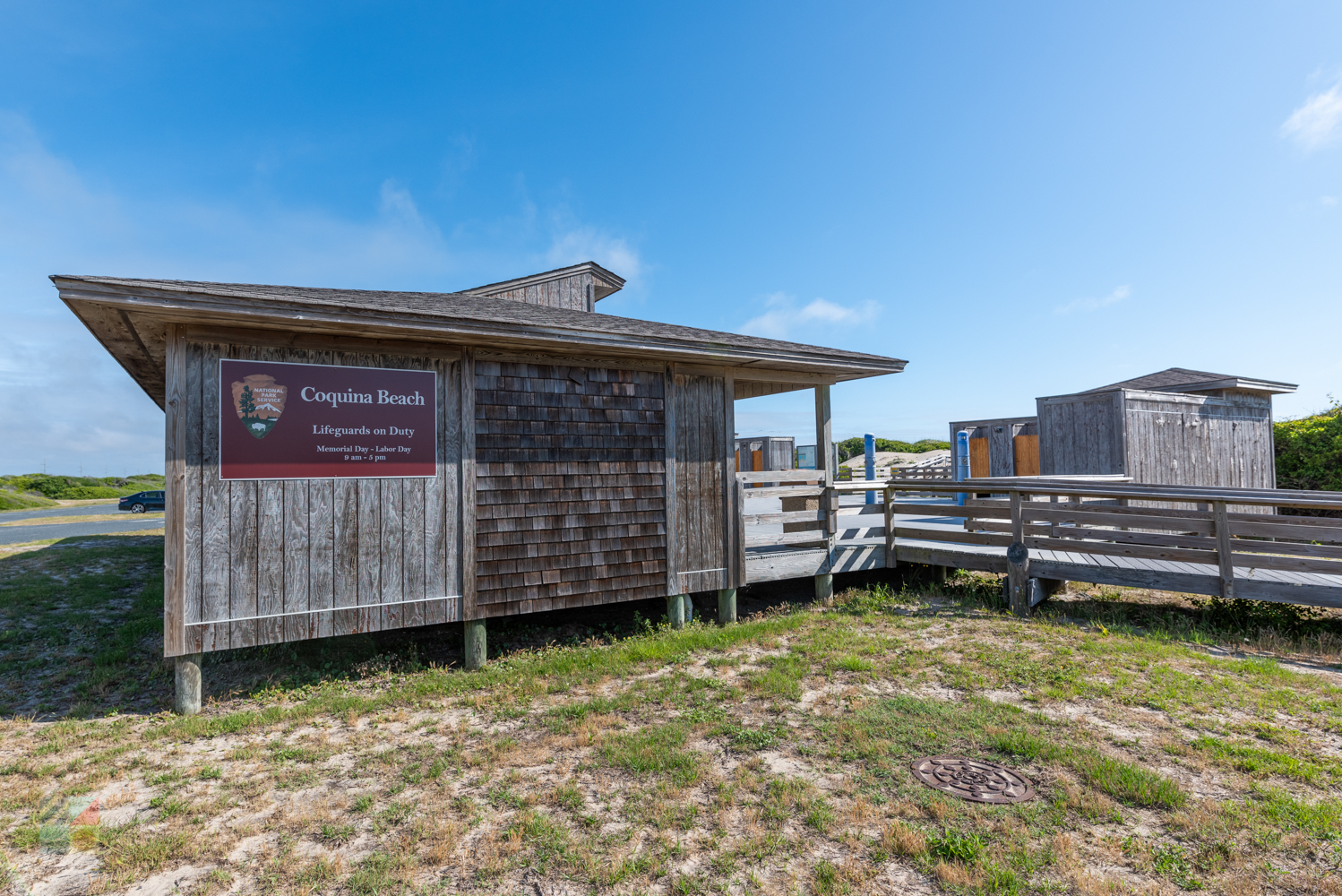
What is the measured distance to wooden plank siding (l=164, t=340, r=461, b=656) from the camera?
208 inches

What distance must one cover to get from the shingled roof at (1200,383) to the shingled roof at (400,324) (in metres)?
9.86

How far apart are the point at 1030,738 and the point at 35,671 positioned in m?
8.87

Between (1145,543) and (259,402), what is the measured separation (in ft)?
32.1

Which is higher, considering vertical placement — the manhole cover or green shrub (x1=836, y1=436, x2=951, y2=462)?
green shrub (x1=836, y1=436, x2=951, y2=462)

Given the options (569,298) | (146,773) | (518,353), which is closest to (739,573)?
(518,353)

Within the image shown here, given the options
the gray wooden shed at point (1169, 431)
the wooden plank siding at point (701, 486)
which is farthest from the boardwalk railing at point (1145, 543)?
the gray wooden shed at point (1169, 431)

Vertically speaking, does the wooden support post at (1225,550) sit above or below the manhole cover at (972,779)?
above

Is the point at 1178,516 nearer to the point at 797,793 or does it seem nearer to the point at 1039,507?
the point at 1039,507

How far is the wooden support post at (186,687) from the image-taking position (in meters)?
5.35

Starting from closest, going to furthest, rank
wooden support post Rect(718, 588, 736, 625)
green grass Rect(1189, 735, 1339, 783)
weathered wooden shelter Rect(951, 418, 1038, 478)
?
green grass Rect(1189, 735, 1339, 783), wooden support post Rect(718, 588, 736, 625), weathered wooden shelter Rect(951, 418, 1038, 478)

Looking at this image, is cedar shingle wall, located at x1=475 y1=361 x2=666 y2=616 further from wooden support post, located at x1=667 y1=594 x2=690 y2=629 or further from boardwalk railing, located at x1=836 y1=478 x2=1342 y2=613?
boardwalk railing, located at x1=836 y1=478 x2=1342 y2=613

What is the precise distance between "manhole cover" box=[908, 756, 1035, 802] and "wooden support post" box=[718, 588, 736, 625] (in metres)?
3.98

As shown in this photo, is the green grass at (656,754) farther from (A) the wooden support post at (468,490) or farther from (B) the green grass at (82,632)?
(B) the green grass at (82,632)

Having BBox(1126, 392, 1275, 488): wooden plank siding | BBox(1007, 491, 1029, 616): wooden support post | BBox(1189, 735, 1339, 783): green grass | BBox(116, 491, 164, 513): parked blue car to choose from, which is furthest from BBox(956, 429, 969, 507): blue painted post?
BBox(116, 491, 164, 513): parked blue car
